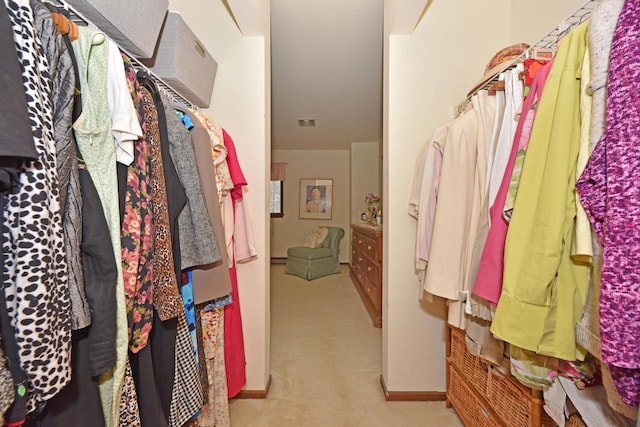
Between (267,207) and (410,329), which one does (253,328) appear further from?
(410,329)

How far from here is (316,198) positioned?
643cm

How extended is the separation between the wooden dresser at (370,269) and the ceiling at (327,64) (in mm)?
1551

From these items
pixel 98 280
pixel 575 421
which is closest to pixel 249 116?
pixel 98 280

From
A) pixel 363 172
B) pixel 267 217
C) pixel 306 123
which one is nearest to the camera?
pixel 267 217

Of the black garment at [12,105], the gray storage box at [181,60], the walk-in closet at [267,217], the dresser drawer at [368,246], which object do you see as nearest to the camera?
the black garment at [12,105]

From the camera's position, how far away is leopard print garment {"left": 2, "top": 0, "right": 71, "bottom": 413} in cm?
47

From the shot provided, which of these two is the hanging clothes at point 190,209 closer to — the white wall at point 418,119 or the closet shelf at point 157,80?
the closet shelf at point 157,80

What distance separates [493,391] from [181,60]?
1.94m

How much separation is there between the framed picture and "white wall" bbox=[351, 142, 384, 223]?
0.61 m

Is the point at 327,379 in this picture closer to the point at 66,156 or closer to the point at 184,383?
the point at 184,383

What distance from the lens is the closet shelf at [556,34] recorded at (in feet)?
3.00

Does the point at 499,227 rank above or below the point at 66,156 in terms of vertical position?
below

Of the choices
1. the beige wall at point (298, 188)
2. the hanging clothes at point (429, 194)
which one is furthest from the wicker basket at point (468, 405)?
the beige wall at point (298, 188)

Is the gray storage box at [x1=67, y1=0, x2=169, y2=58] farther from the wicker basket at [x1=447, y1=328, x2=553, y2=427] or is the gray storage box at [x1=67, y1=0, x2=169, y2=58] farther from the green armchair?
the green armchair
